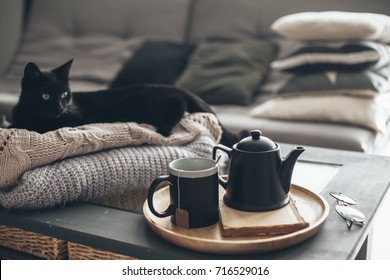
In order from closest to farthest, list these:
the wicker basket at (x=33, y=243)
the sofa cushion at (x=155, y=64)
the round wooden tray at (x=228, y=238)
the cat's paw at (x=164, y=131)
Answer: the round wooden tray at (x=228, y=238) < the wicker basket at (x=33, y=243) < the cat's paw at (x=164, y=131) < the sofa cushion at (x=155, y=64)

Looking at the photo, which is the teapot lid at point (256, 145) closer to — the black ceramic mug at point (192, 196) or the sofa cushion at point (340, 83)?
the black ceramic mug at point (192, 196)

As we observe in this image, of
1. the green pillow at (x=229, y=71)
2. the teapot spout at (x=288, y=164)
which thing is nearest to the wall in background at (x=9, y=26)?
the green pillow at (x=229, y=71)

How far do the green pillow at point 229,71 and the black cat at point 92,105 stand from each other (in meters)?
0.89

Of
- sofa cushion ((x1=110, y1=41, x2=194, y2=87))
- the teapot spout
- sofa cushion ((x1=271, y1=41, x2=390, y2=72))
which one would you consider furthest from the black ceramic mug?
sofa cushion ((x1=110, y1=41, x2=194, y2=87))

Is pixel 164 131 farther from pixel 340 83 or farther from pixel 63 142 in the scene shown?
pixel 340 83

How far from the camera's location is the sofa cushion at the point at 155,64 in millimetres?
2145

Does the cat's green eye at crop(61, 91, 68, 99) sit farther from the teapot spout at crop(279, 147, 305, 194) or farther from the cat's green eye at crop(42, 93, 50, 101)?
the teapot spout at crop(279, 147, 305, 194)

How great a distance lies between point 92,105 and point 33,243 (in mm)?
389

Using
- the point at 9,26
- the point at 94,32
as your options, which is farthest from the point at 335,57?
the point at 9,26

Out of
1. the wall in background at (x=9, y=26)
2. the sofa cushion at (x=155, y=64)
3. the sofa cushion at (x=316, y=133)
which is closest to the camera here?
the sofa cushion at (x=316, y=133)

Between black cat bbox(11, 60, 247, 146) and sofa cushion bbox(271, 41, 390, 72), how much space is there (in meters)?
0.80

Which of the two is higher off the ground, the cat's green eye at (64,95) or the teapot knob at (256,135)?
the teapot knob at (256,135)
